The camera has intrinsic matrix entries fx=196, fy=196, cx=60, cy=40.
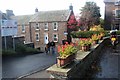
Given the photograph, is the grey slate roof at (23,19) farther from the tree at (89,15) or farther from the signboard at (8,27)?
the signboard at (8,27)

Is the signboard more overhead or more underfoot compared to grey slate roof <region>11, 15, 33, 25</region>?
more underfoot

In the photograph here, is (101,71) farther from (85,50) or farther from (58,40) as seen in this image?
(58,40)

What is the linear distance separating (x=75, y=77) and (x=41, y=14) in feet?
134

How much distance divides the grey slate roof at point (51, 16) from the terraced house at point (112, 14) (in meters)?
8.68

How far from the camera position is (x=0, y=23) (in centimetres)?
1767

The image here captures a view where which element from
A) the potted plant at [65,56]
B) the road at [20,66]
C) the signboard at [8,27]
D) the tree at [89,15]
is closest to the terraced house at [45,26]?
the tree at [89,15]

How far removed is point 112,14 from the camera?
43344 mm

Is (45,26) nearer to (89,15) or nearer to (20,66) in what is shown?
(89,15)

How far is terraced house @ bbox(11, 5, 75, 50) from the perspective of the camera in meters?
42.7

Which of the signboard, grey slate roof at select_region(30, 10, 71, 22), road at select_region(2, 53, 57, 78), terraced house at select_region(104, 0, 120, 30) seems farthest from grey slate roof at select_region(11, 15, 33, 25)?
road at select_region(2, 53, 57, 78)

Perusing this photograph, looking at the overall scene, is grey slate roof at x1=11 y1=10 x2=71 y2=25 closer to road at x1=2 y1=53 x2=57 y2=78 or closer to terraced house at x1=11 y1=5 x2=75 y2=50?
terraced house at x1=11 y1=5 x2=75 y2=50

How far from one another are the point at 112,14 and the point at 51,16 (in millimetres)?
13583

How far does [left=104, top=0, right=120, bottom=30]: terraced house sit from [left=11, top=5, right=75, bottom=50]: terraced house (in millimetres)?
7983

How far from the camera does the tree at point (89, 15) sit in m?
44.8
